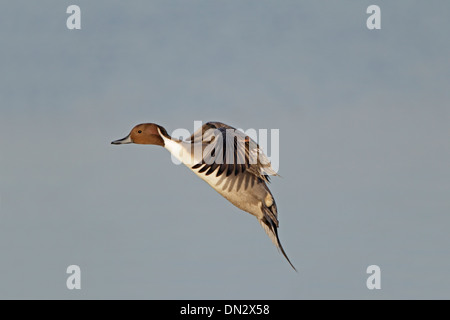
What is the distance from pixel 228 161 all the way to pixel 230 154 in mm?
109

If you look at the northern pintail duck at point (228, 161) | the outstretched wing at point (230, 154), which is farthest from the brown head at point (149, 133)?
the outstretched wing at point (230, 154)

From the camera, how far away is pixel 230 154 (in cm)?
675

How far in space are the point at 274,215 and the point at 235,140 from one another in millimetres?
1239

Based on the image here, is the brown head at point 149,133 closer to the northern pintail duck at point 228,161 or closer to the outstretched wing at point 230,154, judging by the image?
the northern pintail duck at point 228,161

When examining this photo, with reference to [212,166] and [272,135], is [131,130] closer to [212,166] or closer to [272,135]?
[212,166]

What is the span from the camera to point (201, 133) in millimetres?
7426

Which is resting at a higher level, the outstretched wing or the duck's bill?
the duck's bill

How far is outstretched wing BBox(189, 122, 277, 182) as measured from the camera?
671 cm

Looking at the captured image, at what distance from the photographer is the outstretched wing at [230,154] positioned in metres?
6.71

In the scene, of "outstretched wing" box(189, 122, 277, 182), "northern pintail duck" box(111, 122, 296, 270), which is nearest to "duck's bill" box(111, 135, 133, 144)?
"northern pintail duck" box(111, 122, 296, 270)

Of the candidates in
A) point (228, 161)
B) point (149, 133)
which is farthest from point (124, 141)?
point (228, 161)

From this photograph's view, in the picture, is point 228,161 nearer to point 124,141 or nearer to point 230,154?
point 230,154

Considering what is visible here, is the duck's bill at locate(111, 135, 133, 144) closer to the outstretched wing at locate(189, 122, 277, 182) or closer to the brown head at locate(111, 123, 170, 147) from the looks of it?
the brown head at locate(111, 123, 170, 147)
